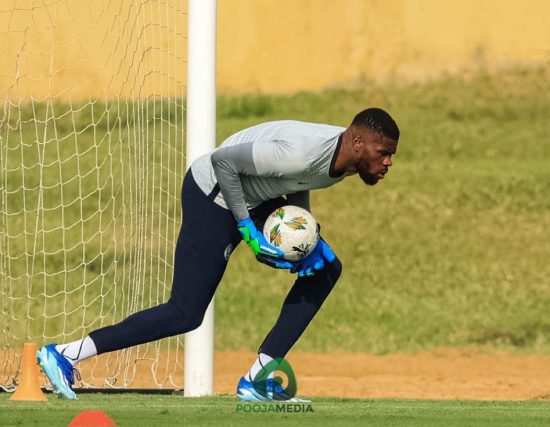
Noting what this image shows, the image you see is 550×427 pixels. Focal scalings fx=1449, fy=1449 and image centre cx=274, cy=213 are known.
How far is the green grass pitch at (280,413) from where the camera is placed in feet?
21.6

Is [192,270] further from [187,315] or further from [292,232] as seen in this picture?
[292,232]

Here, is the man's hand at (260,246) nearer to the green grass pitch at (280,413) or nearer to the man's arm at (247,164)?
the man's arm at (247,164)

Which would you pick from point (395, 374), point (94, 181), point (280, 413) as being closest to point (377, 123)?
point (280, 413)

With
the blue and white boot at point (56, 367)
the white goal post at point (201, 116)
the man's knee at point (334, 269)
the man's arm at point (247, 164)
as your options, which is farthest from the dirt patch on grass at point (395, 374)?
the man's arm at point (247, 164)

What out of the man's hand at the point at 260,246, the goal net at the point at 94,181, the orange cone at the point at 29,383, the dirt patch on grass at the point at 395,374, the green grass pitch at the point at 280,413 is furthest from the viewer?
the dirt patch on grass at the point at 395,374

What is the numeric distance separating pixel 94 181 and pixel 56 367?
547 inches

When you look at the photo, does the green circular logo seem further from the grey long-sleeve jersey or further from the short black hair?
the short black hair

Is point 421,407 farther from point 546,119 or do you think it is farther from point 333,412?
point 546,119

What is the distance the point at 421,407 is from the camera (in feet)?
24.2

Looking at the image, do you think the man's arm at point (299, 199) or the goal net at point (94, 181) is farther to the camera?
the goal net at point (94, 181)

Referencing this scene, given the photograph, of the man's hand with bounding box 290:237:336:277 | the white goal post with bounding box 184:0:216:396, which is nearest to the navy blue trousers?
the man's hand with bounding box 290:237:336:277

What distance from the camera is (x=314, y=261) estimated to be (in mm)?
7289

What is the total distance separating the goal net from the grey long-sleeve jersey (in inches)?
128

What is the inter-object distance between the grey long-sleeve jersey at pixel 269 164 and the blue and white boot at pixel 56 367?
3.64ft
